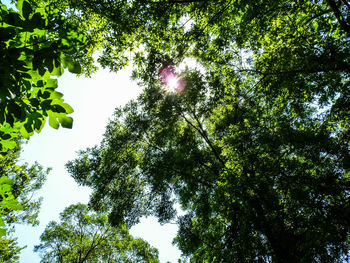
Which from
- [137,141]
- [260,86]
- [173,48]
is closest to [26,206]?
[137,141]

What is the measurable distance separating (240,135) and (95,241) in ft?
64.5

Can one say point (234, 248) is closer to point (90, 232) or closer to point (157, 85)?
point (157, 85)

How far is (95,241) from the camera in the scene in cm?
1783

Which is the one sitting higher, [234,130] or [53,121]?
[234,130]

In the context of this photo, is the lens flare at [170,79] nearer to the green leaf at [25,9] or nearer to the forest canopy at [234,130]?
the forest canopy at [234,130]

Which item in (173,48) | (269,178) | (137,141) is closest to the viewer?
(269,178)

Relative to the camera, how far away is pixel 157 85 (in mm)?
10078

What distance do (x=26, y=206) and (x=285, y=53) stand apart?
702 inches

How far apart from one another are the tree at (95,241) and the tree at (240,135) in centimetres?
927

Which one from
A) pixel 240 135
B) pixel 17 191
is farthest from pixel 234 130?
pixel 17 191

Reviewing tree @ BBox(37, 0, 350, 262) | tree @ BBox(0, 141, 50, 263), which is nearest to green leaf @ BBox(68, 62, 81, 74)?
tree @ BBox(37, 0, 350, 262)

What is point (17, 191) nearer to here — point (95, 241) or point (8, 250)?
point (8, 250)

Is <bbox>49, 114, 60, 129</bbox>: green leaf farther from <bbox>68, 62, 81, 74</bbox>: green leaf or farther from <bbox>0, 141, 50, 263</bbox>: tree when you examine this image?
<bbox>0, 141, 50, 263</bbox>: tree

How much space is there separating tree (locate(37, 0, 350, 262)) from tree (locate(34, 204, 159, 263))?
30.4ft
